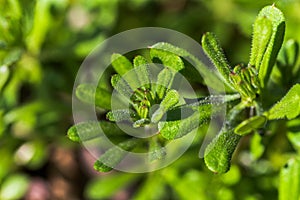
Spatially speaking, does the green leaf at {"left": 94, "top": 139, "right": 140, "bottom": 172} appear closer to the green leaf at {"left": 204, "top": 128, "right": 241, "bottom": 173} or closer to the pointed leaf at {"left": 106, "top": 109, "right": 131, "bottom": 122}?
the pointed leaf at {"left": 106, "top": 109, "right": 131, "bottom": 122}

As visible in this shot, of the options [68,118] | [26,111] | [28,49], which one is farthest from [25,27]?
[68,118]

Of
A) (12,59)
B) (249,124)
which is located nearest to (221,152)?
(249,124)

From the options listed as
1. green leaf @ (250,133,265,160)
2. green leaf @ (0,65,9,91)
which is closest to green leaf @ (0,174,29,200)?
green leaf @ (0,65,9,91)

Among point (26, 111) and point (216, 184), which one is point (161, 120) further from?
point (26, 111)

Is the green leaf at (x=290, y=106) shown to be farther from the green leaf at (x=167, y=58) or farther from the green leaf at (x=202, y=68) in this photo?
the green leaf at (x=167, y=58)

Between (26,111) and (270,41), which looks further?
(26,111)

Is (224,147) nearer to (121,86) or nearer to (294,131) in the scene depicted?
(121,86)

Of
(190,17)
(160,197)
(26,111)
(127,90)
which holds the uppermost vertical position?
(127,90)
